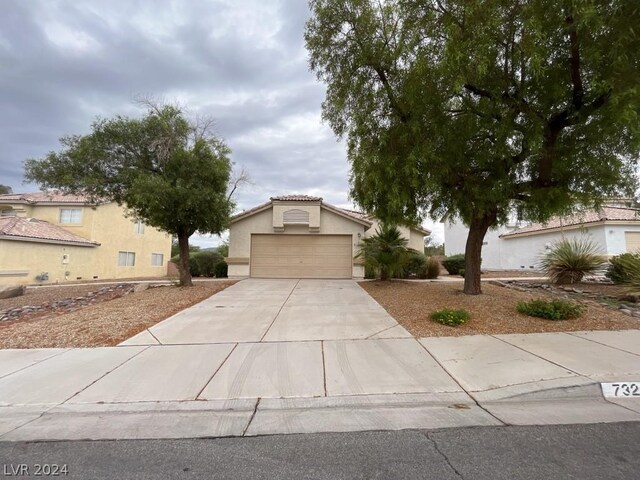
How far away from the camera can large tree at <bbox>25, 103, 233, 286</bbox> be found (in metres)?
12.8

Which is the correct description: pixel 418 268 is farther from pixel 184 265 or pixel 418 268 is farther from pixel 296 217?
pixel 184 265

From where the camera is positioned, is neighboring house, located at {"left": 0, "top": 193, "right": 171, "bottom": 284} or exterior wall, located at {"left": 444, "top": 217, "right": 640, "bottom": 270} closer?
exterior wall, located at {"left": 444, "top": 217, "right": 640, "bottom": 270}

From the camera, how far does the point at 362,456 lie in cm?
322

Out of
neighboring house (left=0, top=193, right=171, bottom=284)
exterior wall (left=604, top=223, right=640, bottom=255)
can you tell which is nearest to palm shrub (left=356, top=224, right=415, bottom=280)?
exterior wall (left=604, top=223, right=640, bottom=255)

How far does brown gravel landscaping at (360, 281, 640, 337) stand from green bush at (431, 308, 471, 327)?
0.39 ft

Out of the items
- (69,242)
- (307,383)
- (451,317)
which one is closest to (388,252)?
(451,317)

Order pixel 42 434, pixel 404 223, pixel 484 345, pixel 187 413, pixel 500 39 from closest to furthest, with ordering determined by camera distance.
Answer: pixel 42 434 → pixel 187 413 → pixel 484 345 → pixel 500 39 → pixel 404 223

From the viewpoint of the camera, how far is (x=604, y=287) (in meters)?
12.4

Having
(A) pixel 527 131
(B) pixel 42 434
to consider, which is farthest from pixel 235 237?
(B) pixel 42 434

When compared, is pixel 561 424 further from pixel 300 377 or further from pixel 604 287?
pixel 604 287

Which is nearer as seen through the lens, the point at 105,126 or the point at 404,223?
the point at 404,223

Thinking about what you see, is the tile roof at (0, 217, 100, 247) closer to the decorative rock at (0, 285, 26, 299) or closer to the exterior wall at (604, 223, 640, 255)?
the decorative rock at (0, 285, 26, 299)

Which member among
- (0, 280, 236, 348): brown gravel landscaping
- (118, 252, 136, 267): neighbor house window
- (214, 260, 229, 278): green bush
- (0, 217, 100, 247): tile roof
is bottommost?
(0, 280, 236, 348): brown gravel landscaping

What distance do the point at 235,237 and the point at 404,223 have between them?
35.4ft
